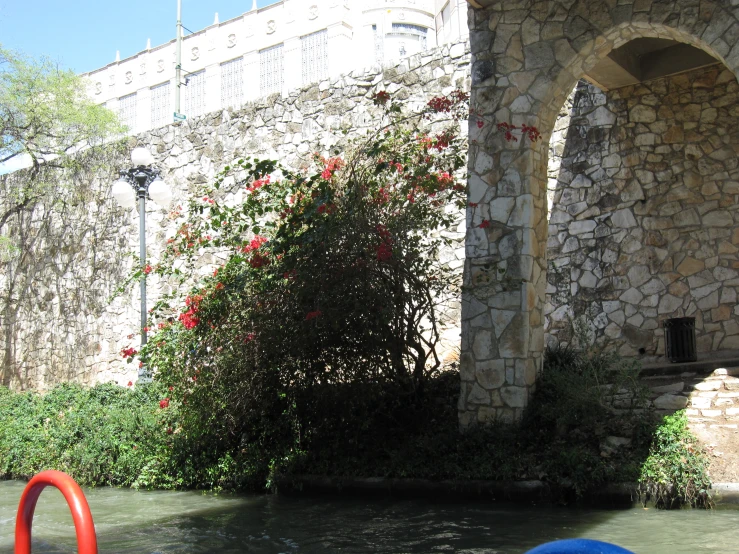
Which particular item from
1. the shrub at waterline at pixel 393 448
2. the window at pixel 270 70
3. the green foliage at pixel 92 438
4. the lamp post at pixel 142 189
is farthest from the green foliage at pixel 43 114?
the window at pixel 270 70

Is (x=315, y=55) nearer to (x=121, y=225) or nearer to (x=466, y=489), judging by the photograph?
(x=121, y=225)

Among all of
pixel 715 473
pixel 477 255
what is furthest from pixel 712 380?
pixel 477 255

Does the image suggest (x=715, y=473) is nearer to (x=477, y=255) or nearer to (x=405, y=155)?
(x=477, y=255)

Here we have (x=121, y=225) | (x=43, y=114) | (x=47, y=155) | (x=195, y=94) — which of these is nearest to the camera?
(x=121, y=225)

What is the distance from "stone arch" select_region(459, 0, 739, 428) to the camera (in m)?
7.06

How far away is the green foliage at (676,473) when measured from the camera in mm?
5574

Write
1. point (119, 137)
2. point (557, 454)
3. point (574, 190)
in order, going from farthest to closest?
point (119, 137), point (574, 190), point (557, 454)

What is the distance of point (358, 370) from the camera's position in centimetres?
742

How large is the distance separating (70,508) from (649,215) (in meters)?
8.35

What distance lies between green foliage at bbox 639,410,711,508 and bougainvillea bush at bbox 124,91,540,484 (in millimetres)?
2490

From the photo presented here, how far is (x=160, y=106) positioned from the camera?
2847 cm

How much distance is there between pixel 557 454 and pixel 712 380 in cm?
215

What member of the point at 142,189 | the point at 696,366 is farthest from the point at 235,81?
the point at 696,366

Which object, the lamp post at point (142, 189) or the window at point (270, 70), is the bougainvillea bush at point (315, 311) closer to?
the lamp post at point (142, 189)
